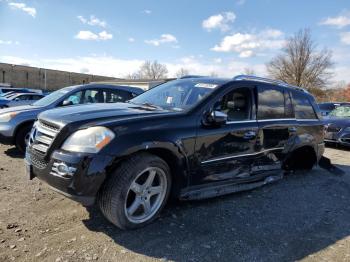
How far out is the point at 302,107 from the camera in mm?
5816

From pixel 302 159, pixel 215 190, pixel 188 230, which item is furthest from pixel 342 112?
pixel 188 230

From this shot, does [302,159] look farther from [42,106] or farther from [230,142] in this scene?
[42,106]

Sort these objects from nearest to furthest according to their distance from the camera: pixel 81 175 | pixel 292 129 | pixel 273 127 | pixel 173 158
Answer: pixel 81 175 < pixel 173 158 < pixel 273 127 < pixel 292 129

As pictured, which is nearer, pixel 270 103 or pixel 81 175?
pixel 81 175

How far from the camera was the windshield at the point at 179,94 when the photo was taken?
4.27 m

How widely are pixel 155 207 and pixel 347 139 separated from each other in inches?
332

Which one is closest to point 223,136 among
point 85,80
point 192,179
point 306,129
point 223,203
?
point 192,179

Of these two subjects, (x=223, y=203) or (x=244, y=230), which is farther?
(x=223, y=203)

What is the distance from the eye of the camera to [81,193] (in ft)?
10.3

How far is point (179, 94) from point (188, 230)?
74.7 inches

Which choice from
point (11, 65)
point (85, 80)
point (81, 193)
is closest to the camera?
point (81, 193)

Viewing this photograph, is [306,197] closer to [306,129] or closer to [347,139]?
[306,129]

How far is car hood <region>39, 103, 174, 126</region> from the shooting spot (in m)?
3.39

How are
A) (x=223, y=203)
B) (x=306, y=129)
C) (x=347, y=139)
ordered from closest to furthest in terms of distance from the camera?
1. (x=223, y=203)
2. (x=306, y=129)
3. (x=347, y=139)
